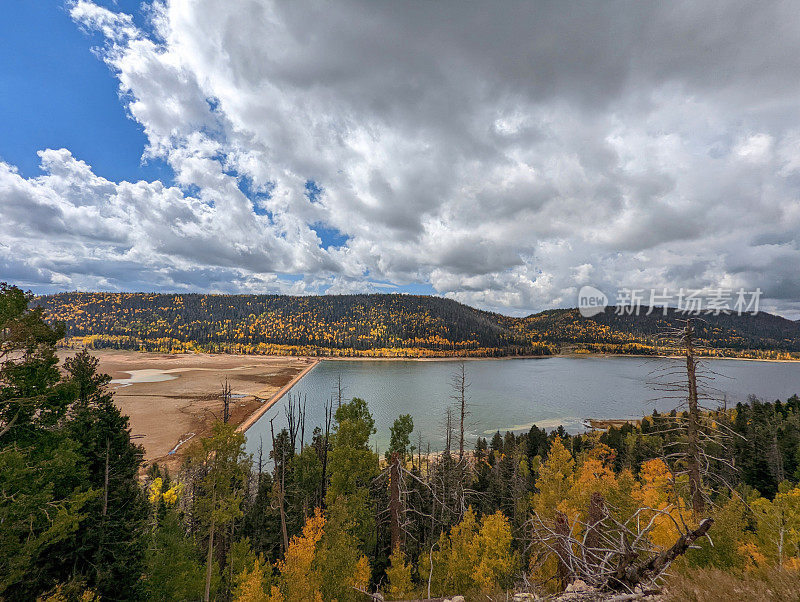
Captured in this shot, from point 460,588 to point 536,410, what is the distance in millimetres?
60942

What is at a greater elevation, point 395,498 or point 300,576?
point 395,498

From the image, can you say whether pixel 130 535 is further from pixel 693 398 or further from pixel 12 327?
pixel 693 398

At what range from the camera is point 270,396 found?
78.5 m

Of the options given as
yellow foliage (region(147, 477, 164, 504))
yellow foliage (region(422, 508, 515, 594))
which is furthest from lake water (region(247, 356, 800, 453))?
yellow foliage (region(422, 508, 515, 594))

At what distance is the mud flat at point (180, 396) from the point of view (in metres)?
50.4

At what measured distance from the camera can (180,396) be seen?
250 ft

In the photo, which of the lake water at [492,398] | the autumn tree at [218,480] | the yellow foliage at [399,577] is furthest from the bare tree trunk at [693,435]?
the lake water at [492,398]

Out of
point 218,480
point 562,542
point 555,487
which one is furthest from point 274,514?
point 562,542

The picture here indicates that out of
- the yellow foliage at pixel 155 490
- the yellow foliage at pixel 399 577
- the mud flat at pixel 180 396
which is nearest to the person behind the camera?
the yellow foliage at pixel 399 577

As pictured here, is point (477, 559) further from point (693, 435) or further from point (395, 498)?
point (693, 435)

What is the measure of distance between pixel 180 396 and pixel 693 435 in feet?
302

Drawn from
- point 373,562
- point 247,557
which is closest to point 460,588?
point 373,562

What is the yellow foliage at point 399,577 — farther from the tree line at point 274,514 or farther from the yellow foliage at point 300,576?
the yellow foliage at point 300,576

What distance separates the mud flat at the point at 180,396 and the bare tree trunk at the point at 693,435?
32569 millimetres
